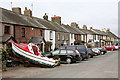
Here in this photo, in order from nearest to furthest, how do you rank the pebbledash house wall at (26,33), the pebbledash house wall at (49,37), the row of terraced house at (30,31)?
the row of terraced house at (30,31), the pebbledash house wall at (26,33), the pebbledash house wall at (49,37)

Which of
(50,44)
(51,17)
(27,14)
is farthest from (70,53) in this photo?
(51,17)

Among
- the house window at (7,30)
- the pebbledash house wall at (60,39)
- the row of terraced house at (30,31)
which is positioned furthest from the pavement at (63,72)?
the pebbledash house wall at (60,39)

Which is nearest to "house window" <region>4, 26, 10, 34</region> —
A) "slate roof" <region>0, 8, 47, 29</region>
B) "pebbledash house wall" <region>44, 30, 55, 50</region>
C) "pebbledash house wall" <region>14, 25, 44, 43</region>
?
"slate roof" <region>0, 8, 47, 29</region>

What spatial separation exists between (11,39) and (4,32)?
4.45 feet

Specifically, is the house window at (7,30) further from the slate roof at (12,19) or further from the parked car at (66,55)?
the parked car at (66,55)

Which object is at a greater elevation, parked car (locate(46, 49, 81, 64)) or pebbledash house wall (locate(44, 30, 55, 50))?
pebbledash house wall (locate(44, 30, 55, 50))

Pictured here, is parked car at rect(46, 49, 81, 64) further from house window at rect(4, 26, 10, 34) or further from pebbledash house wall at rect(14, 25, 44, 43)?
pebbledash house wall at rect(14, 25, 44, 43)

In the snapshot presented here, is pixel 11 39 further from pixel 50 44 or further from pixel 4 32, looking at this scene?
pixel 50 44

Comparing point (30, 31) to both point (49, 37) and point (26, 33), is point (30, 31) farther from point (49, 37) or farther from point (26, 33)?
point (49, 37)

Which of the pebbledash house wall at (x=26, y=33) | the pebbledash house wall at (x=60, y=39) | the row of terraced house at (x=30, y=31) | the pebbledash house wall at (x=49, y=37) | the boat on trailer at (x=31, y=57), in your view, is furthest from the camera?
the pebbledash house wall at (x=60, y=39)

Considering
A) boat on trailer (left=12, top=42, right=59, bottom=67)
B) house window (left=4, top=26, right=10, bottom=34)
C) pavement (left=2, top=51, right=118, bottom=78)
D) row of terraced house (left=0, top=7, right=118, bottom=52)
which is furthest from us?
house window (left=4, top=26, right=10, bottom=34)

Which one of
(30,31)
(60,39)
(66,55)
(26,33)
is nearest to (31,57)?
(66,55)

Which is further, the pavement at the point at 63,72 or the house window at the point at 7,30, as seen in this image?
the house window at the point at 7,30

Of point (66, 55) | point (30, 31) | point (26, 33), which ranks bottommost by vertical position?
point (66, 55)
